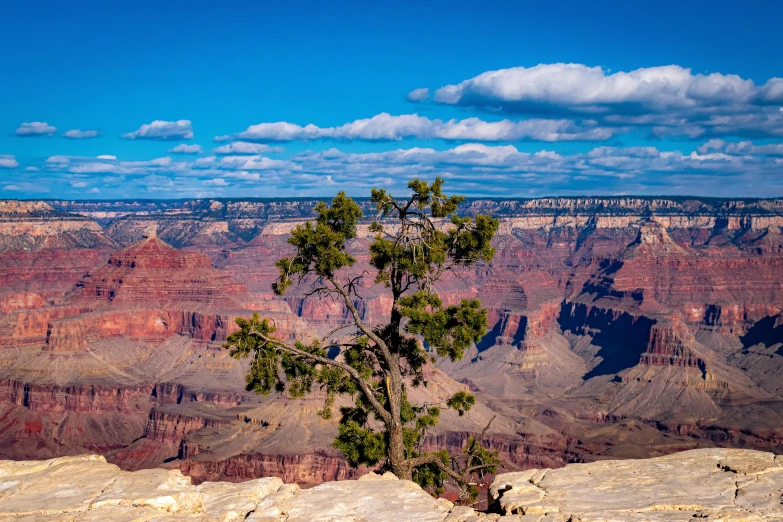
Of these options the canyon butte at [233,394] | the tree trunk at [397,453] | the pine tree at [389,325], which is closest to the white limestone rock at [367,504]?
the tree trunk at [397,453]

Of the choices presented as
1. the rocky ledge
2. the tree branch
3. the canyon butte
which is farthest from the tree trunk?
the canyon butte

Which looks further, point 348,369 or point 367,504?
point 348,369

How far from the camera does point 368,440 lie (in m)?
27.4

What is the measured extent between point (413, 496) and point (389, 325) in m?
8.63

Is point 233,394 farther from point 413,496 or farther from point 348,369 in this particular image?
point 413,496

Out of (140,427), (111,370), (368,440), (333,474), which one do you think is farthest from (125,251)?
(368,440)

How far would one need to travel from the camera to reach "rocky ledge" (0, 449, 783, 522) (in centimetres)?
1831

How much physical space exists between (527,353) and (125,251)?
9146 centimetres

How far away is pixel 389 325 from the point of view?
28.3 meters

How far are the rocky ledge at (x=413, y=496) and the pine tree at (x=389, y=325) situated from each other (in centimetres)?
532

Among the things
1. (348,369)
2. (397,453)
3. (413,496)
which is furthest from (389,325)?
(413,496)

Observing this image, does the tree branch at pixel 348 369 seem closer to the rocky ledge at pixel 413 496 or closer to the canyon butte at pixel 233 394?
the rocky ledge at pixel 413 496

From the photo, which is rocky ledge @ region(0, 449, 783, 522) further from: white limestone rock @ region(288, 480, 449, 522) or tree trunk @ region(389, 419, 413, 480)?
tree trunk @ region(389, 419, 413, 480)

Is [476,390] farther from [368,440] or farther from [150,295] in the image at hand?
[368,440]
